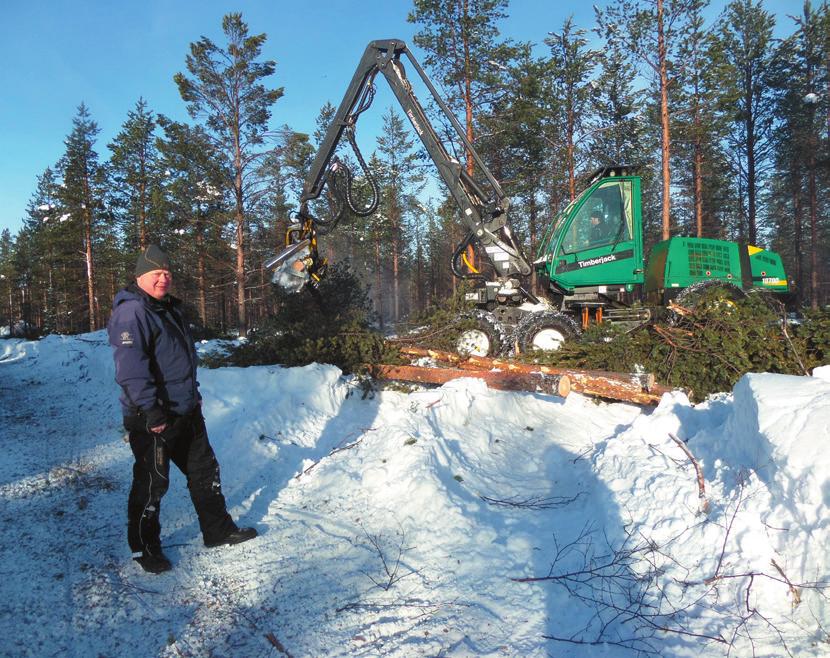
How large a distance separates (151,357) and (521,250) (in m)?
7.71

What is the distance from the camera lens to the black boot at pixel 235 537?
334 centimetres

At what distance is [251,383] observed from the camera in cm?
667

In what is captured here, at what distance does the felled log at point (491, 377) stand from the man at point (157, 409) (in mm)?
4066

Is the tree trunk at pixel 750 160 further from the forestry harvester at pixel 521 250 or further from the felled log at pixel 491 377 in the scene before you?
the felled log at pixel 491 377

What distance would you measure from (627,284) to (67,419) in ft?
32.8

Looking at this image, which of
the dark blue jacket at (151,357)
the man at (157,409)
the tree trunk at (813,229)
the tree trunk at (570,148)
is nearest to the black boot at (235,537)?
the man at (157,409)

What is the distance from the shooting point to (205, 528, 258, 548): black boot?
3.34m

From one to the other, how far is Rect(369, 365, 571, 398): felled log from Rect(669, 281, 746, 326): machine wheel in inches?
97.7

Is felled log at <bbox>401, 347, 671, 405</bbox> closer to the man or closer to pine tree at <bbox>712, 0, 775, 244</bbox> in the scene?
the man

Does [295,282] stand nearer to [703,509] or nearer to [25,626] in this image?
[25,626]

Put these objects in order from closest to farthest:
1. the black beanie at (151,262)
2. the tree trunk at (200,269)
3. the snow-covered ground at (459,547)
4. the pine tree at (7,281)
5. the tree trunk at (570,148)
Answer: the snow-covered ground at (459,547), the black beanie at (151,262), the tree trunk at (570,148), the tree trunk at (200,269), the pine tree at (7,281)

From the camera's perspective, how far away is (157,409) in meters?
3.05

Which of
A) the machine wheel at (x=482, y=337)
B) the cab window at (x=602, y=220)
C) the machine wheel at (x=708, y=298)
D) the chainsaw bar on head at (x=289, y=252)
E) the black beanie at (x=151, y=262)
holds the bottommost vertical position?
the machine wheel at (x=482, y=337)

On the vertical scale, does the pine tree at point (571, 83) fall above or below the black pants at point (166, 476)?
above
